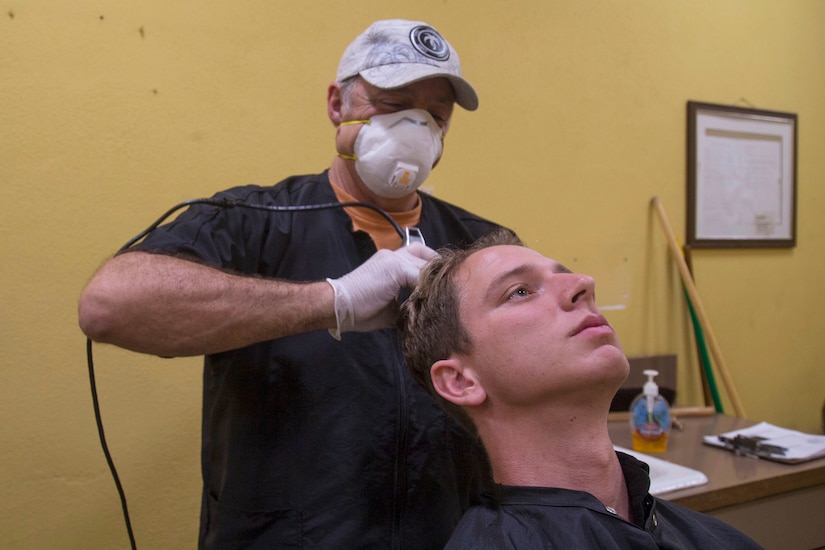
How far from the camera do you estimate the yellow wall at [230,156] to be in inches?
57.5

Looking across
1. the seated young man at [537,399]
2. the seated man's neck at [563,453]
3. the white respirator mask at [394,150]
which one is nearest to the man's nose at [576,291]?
the seated young man at [537,399]

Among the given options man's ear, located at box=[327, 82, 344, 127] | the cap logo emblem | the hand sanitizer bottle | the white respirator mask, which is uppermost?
the cap logo emblem

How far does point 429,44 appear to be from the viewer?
1.22 m

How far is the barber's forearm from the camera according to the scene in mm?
937

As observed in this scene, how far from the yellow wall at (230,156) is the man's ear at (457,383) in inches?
33.7

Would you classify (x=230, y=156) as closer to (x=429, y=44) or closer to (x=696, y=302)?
(x=429, y=44)

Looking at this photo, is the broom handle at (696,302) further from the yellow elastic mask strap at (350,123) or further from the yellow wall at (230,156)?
the yellow elastic mask strap at (350,123)

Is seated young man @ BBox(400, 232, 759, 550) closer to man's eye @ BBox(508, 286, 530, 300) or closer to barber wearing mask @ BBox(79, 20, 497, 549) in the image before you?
man's eye @ BBox(508, 286, 530, 300)

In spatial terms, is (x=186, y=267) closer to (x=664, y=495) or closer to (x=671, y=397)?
(x=664, y=495)

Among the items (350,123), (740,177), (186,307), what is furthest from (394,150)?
(740,177)

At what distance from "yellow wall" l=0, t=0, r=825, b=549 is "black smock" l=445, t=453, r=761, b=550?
3.12 ft

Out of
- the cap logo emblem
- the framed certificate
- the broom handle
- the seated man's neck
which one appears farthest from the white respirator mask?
the framed certificate

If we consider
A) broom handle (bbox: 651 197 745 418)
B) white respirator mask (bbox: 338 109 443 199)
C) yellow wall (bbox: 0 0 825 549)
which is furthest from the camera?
broom handle (bbox: 651 197 745 418)

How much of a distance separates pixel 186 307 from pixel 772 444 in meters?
1.61
